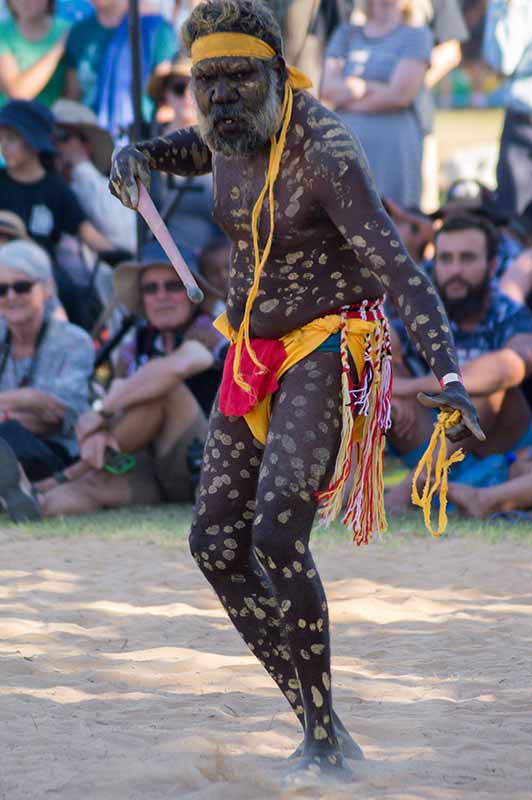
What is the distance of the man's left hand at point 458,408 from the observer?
3.00 metres

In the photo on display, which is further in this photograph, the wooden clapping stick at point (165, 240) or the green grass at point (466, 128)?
the green grass at point (466, 128)

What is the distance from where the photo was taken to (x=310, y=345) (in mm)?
3344

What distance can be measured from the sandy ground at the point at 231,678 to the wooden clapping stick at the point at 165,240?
114 centimetres

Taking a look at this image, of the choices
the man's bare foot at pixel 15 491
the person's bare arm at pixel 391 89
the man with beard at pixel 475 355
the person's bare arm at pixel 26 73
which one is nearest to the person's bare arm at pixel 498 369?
the man with beard at pixel 475 355

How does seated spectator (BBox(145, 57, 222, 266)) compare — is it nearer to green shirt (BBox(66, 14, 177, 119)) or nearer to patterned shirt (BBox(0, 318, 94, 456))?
green shirt (BBox(66, 14, 177, 119))

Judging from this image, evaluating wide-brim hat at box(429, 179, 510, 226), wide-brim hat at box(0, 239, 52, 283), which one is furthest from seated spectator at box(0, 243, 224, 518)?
wide-brim hat at box(429, 179, 510, 226)

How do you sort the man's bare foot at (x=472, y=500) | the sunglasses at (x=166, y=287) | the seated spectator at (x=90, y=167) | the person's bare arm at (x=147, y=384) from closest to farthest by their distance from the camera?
the man's bare foot at (x=472, y=500)
the person's bare arm at (x=147, y=384)
the sunglasses at (x=166, y=287)
the seated spectator at (x=90, y=167)

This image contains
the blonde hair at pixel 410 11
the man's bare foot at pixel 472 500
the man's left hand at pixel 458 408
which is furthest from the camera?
the blonde hair at pixel 410 11

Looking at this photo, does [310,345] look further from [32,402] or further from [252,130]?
[32,402]

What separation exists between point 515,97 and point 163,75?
2.15 m

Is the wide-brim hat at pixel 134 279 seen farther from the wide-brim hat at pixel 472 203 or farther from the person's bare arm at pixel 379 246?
the person's bare arm at pixel 379 246

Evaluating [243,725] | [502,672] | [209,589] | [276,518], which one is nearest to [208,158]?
[276,518]

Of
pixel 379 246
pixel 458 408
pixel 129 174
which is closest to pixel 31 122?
pixel 129 174

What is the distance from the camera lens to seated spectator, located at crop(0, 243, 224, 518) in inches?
277
